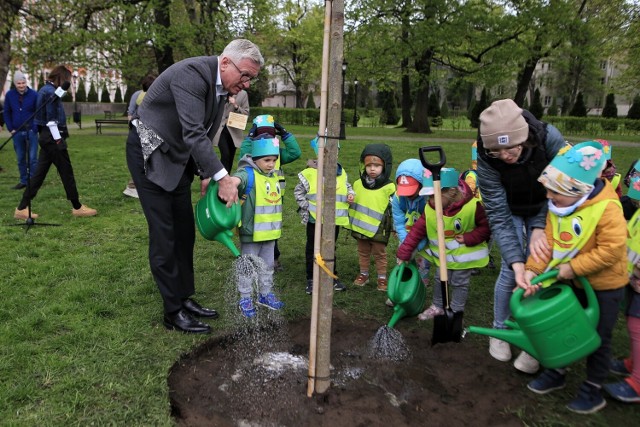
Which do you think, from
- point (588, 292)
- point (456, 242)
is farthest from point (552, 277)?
point (456, 242)

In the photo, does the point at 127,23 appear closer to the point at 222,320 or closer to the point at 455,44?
the point at 455,44

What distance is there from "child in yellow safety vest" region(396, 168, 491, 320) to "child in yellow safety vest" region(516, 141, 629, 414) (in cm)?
84

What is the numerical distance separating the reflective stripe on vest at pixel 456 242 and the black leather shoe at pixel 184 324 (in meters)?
1.76

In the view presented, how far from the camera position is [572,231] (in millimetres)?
2588

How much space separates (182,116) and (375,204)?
6.50ft

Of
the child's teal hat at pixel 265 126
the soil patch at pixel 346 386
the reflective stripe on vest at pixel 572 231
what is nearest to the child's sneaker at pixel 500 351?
the soil patch at pixel 346 386

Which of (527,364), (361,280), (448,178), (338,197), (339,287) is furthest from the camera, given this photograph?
(361,280)

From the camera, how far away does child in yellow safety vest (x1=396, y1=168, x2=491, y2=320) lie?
358cm

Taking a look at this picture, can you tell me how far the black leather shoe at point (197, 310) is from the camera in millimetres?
3859

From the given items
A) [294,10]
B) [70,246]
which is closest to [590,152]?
[70,246]

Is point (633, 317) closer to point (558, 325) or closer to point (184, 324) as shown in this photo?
point (558, 325)

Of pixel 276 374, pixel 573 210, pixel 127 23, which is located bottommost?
pixel 276 374

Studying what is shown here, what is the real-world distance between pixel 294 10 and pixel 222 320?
143ft

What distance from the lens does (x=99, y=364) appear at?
10.2 feet
